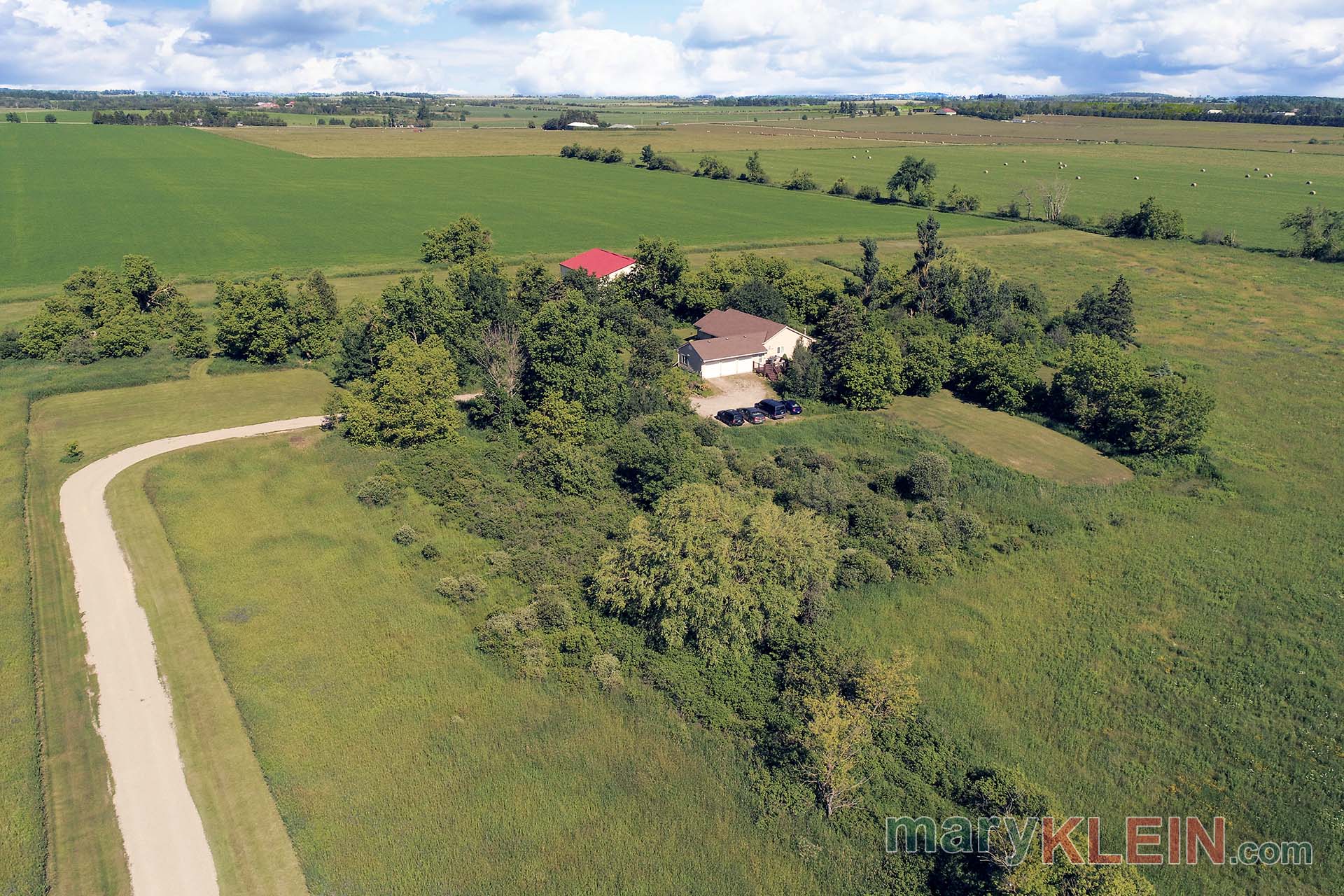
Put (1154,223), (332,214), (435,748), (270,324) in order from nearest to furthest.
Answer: (435,748) < (270,324) < (1154,223) < (332,214)

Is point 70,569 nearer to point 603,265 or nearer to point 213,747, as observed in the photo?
point 213,747

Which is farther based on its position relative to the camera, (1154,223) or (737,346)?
(1154,223)

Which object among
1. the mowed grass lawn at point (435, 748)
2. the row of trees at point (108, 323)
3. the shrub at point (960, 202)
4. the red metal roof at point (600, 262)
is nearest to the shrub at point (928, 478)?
the mowed grass lawn at point (435, 748)

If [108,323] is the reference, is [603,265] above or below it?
above

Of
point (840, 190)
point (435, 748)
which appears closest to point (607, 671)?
point (435, 748)

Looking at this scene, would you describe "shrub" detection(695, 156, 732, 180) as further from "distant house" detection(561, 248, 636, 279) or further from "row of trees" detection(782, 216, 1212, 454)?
"row of trees" detection(782, 216, 1212, 454)

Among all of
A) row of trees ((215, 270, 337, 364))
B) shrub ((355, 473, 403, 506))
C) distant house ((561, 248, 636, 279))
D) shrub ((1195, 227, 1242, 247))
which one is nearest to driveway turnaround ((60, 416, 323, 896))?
shrub ((355, 473, 403, 506))

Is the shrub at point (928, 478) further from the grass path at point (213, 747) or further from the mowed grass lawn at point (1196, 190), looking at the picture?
the mowed grass lawn at point (1196, 190)
